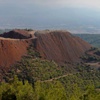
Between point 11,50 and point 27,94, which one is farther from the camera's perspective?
point 11,50

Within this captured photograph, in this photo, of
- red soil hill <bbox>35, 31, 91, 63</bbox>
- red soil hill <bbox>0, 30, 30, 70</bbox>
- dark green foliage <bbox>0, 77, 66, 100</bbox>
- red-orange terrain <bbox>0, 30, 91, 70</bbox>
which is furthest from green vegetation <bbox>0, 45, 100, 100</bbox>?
red soil hill <bbox>35, 31, 91, 63</bbox>

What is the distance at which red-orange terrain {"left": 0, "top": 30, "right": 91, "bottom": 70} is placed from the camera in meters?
73.3

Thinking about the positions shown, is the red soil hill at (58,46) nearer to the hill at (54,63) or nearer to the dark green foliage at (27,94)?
the hill at (54,63)

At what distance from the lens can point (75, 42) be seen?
9275cm

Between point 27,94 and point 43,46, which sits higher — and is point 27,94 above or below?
below

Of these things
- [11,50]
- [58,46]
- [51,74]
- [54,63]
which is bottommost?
[51,74]

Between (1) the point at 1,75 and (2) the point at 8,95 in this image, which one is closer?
(2) the point at 8,95

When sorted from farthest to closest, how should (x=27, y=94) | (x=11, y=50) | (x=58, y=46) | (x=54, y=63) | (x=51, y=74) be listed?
1. (x=58, y=46)
2. (x=54, y=63)
3. (x=11, y=50)
4. (x=51, y=74)
5. (x=27, y=94)

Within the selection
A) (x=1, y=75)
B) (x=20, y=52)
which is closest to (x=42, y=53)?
(x=20, y=52)

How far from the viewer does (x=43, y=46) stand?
271 feet

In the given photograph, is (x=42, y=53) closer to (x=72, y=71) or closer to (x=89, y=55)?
(x=72, y=71)

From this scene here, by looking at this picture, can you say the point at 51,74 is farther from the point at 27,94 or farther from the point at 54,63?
the point at 27,94

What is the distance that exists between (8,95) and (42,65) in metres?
27.7

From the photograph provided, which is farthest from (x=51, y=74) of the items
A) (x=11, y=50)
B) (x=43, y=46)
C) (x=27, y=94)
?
(x=27, y=94)
